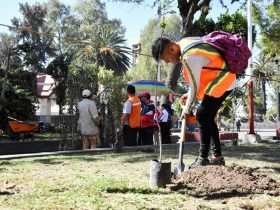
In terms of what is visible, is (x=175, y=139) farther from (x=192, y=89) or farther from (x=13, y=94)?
(x=192, y=89)

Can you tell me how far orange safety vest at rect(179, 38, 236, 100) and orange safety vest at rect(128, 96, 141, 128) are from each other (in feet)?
15.3

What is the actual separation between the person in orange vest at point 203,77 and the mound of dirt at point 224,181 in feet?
1.58

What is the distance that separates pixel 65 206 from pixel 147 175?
1.86 m

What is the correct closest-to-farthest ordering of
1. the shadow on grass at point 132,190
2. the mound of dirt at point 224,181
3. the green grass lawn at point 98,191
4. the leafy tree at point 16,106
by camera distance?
the green grass lawn at point 98,191
the shadow on grass at point 132,190
the mound of dirt at point 224,181
the leafy tree at point 16,106

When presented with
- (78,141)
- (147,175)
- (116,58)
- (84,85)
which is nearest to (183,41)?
(147,175)

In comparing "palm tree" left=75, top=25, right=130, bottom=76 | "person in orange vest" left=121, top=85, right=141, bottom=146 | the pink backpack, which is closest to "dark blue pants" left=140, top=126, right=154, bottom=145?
"person in orange vest" left=121, top=85, right=141, bottom=146

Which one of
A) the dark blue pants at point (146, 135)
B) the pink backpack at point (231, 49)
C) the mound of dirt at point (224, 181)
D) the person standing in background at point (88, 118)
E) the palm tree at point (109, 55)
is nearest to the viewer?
the mound of dirt at point (224, 181)

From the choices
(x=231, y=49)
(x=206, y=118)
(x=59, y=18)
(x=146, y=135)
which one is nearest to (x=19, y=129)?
(x=146, y=135)

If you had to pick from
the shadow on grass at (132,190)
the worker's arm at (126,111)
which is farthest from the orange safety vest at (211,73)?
the worker's arm at (126,111)

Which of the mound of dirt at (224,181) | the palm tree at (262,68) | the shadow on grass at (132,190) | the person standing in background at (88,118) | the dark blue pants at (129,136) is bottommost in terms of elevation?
the shadow on grass at (132,190)

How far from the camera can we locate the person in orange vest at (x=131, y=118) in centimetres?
960

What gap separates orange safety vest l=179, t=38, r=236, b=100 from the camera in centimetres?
461

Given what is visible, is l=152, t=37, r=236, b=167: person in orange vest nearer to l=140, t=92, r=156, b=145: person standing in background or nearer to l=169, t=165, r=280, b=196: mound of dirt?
l=169, t=165, r=280, b=196: mound of dirt

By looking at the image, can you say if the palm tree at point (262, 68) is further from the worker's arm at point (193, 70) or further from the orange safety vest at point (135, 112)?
the worker's arm at point (193, 70)
